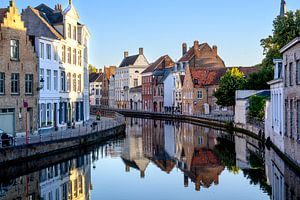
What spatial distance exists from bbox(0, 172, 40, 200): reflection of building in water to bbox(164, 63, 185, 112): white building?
59912mm

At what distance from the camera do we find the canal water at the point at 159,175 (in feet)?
65.6

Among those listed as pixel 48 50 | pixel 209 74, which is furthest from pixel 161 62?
pixel 48 50

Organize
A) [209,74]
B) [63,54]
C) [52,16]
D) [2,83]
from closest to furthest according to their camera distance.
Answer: [2,83], [63,54], [52,16], [209,74]

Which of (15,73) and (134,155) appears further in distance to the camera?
(134,155)

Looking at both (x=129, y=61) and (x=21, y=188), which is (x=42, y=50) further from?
(x=129, y=61)

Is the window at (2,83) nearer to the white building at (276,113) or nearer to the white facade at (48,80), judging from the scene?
the white facade at (48,80)

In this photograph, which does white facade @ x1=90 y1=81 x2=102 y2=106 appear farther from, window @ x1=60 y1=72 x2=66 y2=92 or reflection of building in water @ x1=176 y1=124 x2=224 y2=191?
window @ x1=60 y1=72 x2=66 y2=92

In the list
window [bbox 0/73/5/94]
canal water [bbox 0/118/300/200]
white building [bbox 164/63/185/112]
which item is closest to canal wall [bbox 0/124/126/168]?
canal water [bbox 0/118/300/200]

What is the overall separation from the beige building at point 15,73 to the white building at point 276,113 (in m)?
15.2

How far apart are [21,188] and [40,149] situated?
292 inches

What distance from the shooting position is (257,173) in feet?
79.9

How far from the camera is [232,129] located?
50.6 metres

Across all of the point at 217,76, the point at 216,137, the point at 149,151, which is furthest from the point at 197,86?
the point at 149,151

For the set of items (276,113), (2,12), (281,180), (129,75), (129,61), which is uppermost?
(129,61)
